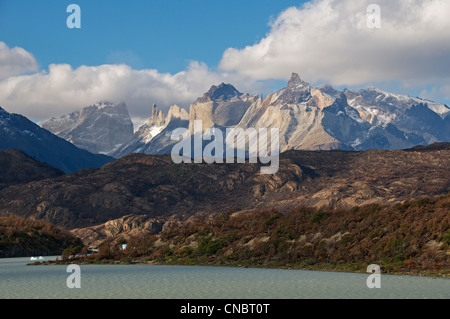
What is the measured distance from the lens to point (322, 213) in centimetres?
8369

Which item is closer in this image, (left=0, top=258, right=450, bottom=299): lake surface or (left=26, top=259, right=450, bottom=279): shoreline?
(left=0, top=258, right=450, bottom=299): lake surface

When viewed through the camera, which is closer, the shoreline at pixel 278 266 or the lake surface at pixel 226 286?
the lake surface at pixel 226 286

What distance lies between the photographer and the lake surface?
43.6m

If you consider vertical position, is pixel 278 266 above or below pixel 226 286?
below

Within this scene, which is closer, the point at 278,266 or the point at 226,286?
the point at 226,286

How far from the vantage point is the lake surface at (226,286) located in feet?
143

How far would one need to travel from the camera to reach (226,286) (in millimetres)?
49875

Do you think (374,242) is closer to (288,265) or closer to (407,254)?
(407,254)
